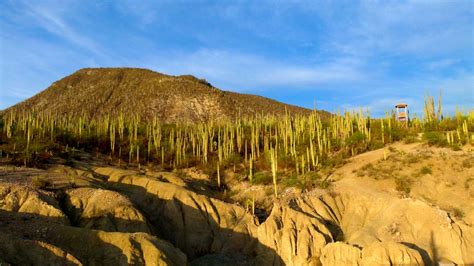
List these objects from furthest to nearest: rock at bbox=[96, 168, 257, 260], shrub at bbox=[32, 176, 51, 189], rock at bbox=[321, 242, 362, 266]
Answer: rock at bbox=[96, 168, 257, 260] → shrub at bbox=[32, 176, 51, 189] → rock at bbox=[321, 242, 362, 266]

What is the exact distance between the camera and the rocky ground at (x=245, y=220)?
8.76 meters

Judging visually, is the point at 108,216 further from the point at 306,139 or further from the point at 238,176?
the point at 306,139

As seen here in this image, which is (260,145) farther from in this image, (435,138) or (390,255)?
(390,255)

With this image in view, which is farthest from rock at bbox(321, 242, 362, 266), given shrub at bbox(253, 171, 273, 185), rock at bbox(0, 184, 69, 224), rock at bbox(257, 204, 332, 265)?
shrub at bbox(253, 171, 273, 185)

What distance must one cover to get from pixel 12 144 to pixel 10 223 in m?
13.0

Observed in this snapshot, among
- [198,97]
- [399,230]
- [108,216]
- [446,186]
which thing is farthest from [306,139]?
[198,97]

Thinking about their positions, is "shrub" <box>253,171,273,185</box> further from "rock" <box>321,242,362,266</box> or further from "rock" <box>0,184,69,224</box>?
"rock" <box>0,184,69,224</box>

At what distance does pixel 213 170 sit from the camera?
22953mm

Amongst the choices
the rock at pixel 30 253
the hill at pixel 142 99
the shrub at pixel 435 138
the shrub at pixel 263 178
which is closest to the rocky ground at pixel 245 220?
the rock at pixel 30 253

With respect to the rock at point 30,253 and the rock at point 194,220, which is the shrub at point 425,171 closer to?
the rock at point 194,220

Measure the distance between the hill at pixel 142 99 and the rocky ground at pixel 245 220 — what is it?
26.8 metres

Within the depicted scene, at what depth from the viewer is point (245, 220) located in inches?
568

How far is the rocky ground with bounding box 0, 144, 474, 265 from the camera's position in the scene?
28.7ft

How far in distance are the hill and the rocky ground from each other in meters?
26.8
